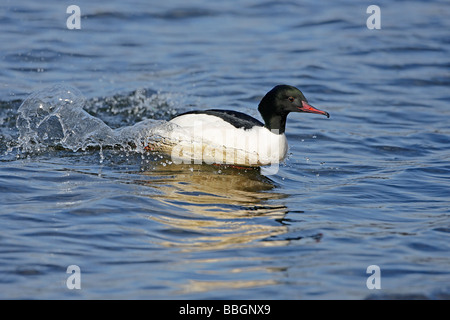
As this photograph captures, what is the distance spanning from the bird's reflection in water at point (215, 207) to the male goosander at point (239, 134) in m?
0.21

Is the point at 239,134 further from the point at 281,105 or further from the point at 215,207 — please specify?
the point at 215,207

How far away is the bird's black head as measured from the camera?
798 cm

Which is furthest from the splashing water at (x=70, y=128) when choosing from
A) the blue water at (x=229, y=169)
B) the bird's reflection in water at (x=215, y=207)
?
the bird's reflection in water at (x=215, y=207)

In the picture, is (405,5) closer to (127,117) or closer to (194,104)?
(194,104)

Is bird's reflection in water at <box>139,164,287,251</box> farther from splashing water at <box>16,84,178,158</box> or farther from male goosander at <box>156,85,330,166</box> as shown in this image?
splashing water at <box>16,84,178,158</box>

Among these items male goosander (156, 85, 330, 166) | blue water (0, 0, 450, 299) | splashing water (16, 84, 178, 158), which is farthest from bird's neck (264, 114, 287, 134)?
splashing water (16, 84, 178, 158)

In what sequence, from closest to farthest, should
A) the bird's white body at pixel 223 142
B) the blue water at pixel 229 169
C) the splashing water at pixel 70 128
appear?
the blue water at pixel 229 169
the bird's white body at pixel 223 142
the splashing water at pixel 70 128

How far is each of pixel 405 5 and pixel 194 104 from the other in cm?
829

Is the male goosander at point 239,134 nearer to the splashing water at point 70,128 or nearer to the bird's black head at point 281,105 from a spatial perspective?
the bird's black head at point 281,105

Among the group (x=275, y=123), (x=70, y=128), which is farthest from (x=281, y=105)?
(x=70, y=128)

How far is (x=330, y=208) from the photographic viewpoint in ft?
23.3

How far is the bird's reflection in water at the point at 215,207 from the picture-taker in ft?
20.1

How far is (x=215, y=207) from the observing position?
22.7 ft

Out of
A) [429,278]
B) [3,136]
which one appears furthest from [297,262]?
[3,136]
